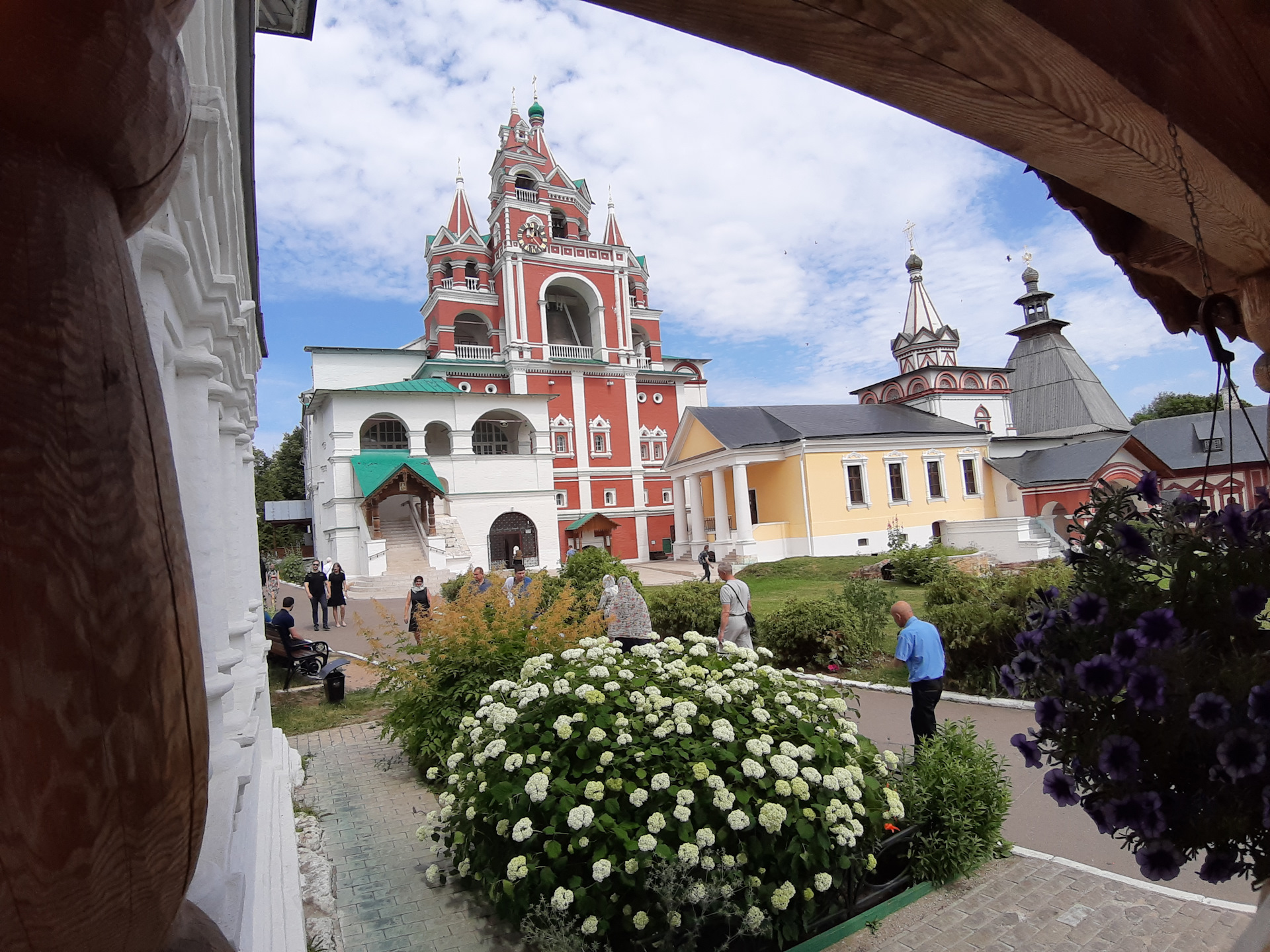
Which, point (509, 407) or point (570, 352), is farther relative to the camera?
point (570, 352)

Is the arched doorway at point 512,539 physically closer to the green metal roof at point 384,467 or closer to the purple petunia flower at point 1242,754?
the green metal roof at point 384,467

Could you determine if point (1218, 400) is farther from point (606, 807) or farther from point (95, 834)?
point (606, 807)

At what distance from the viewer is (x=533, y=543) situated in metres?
30.5

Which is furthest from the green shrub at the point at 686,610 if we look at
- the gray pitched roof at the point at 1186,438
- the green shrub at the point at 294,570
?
the gray pitched roof at the point at 1186,438

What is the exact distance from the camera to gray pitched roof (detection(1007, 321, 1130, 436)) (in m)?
41.1

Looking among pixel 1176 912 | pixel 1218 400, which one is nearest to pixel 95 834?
pixel 1218 400

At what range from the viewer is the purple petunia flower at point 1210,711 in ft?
4.60

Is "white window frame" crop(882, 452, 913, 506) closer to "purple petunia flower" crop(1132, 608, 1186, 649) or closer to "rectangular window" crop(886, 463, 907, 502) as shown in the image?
"rectangular window" crop(886, 463, 907, 502)

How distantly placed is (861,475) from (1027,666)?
94.0ft

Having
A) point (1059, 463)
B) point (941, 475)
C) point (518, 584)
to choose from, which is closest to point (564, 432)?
point (941, 475)

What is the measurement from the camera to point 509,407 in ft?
102

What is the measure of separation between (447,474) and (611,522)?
849 centimetres

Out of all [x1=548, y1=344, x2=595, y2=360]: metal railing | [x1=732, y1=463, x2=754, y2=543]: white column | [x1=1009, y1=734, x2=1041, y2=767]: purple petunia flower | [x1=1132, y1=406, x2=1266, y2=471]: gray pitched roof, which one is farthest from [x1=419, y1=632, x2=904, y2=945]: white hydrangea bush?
[x1=548, y1=344, x2=595, y2=360]: metal railing

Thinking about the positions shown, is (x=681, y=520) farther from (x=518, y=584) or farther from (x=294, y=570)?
(x=518, y=584)
